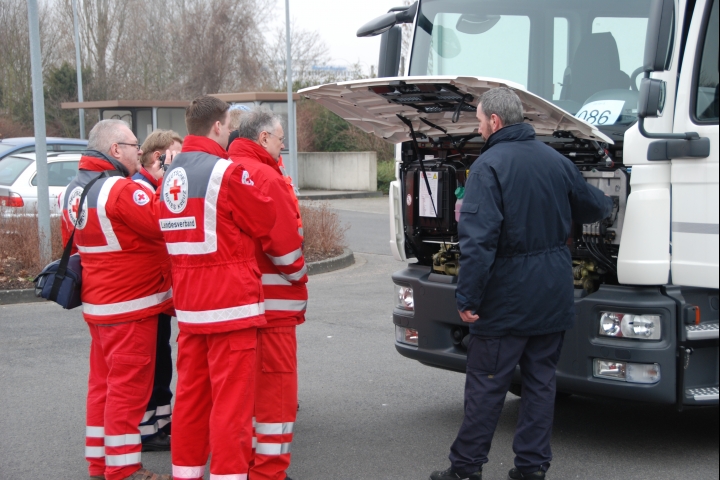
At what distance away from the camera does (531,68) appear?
218 inches

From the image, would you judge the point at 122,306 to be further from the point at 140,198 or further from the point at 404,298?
the point at 404,298

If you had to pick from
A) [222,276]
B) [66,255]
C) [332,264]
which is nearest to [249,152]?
[222,276]

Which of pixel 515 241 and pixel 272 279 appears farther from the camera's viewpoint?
pixel 272 279

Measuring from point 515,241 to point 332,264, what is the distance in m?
8.07

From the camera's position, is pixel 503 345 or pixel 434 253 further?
pixel 434 253

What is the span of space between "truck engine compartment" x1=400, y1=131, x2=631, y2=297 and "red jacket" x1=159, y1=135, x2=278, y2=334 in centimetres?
160

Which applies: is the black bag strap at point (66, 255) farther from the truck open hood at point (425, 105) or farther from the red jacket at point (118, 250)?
the truck open hood at point (425, 105)


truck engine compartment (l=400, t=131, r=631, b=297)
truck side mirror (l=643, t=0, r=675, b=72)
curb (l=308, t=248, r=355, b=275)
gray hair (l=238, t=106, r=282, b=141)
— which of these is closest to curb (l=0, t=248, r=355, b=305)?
curb (l=308, t=248, r=355, b=275)

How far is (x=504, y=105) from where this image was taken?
416 centimetres

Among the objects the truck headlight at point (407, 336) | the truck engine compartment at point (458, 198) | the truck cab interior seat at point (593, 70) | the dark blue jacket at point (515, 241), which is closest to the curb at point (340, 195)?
the truck engine compartment at point (458, 198)

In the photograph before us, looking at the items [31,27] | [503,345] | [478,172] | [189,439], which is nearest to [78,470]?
[189,439]

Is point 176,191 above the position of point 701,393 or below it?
above

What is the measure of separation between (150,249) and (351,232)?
1216 cm

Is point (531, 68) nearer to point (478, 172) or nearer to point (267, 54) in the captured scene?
point (478, 172)
